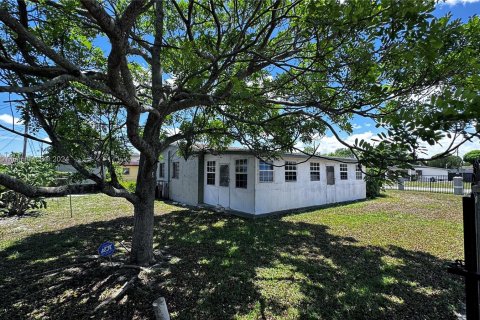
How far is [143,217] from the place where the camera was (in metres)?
4.92

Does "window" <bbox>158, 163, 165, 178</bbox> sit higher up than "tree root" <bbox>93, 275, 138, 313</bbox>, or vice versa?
"window" <bbox>158, 163, 165, 178</bbox>

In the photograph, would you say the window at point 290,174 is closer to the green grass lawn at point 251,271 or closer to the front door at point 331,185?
the front door at point 331,185

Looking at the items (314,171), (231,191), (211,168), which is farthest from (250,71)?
(314,171)

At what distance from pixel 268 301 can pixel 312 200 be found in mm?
9842

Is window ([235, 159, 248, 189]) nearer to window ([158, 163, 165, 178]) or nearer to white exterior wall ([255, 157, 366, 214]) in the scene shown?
white exterior wall ([255, 157, 366, 214])

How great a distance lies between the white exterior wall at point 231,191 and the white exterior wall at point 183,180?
2.22 ft

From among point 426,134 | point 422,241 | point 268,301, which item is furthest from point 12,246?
point 422,241

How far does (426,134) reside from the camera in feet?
5.34

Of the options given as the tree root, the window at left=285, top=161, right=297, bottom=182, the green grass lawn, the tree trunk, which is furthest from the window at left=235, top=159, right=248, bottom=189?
the tree root

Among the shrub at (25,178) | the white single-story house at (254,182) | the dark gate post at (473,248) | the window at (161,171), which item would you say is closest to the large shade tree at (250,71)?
the dark gate post at (473,248)

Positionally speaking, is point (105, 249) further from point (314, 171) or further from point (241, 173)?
point (314, 171)

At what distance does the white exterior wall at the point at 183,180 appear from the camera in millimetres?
13852

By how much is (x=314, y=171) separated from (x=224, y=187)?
15.9 ft

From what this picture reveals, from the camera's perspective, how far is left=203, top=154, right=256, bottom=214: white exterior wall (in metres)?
10.8
